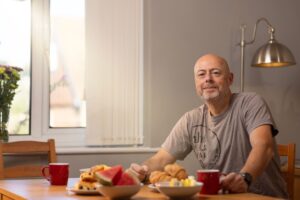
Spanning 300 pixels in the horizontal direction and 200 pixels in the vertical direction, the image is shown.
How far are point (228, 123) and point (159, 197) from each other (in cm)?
83

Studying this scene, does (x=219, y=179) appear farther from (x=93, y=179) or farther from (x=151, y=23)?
(x=151, y=23)

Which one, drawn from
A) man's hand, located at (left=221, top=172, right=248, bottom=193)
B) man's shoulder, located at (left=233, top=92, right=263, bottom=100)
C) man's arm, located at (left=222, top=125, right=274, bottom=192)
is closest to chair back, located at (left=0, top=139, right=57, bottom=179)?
man's shoulder, located at (left=233, top=92, right=263, bottom=100)

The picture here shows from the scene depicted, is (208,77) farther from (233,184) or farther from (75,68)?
(75,68)

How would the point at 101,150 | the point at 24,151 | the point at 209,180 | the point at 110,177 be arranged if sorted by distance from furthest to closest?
the point at 101,150 → the point at 24,151 → the point at 209,180 → the point at 110,177

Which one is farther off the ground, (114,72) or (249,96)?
(114,72)

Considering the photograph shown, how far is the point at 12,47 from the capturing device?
343 cm

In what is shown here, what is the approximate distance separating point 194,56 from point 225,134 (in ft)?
3.93

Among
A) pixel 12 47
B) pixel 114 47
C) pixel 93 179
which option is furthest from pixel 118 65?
pixel 93 179

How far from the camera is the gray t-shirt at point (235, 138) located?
240 cm

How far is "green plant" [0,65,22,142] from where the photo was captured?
3.04m

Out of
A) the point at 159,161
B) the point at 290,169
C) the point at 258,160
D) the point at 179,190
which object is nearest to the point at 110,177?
the point at 179,190

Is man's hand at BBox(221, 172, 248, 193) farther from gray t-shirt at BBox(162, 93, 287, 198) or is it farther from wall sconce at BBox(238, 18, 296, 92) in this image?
wall sconce at BBox(238, 18, 296, 92)

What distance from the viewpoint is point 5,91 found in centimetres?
304

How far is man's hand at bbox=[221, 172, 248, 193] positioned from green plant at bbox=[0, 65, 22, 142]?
5.13ft
